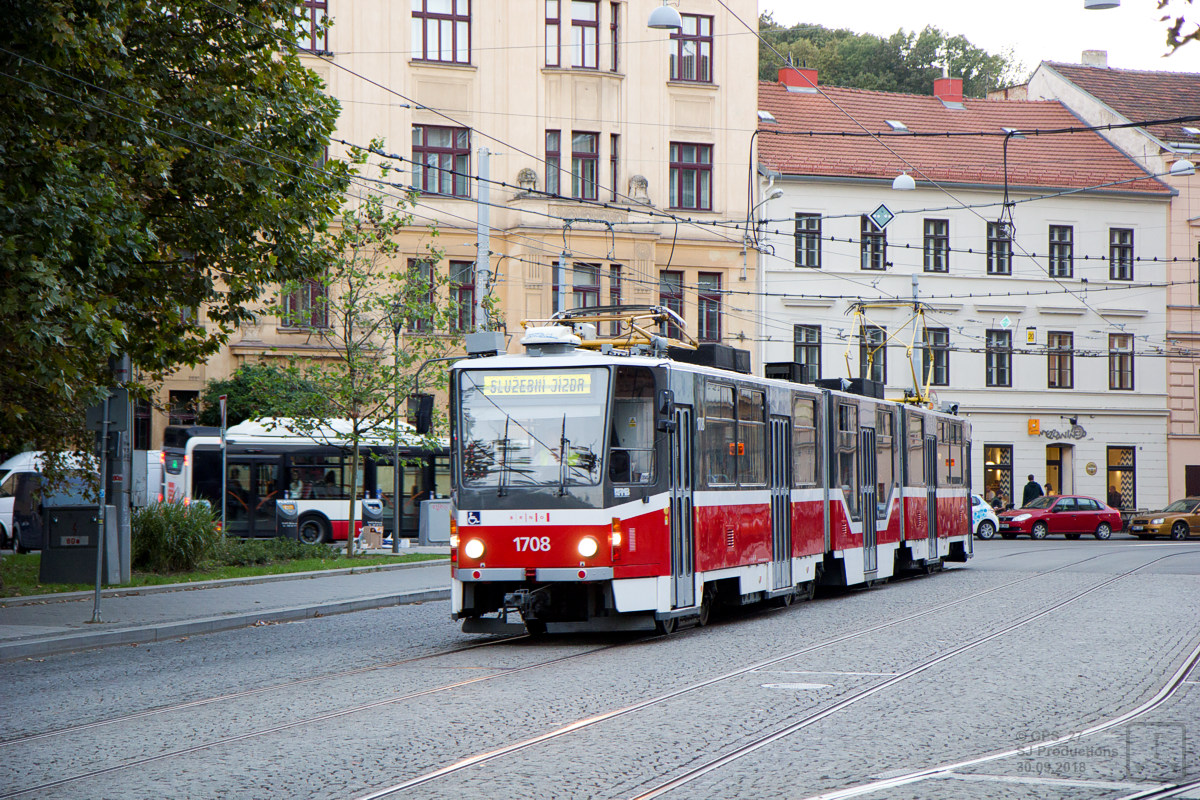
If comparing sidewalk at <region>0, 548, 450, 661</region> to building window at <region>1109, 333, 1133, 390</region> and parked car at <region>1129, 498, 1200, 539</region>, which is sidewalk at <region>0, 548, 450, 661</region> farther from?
building window at <region>1109, 333, 1133, 390</region>

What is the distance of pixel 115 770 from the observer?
304 inches

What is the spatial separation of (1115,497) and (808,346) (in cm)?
1271

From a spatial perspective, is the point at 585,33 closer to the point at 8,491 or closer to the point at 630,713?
the point at 8,491

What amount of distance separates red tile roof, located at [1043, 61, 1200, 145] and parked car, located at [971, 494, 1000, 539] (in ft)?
57.1

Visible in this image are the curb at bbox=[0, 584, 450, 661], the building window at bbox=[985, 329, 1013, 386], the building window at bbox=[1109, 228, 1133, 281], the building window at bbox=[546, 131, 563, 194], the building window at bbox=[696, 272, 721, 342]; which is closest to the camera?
the curb at bbox=[0, 584, 450, 661]

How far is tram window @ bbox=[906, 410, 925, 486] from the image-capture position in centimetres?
2483

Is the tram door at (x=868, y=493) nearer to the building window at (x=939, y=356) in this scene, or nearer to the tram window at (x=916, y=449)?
the tram window at (x=916, y=449)

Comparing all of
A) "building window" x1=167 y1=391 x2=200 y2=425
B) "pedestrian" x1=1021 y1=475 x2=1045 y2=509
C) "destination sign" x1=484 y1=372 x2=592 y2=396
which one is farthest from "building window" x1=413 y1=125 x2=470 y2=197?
"destination sign" x1=484 y1=372 x2=592 y2=396

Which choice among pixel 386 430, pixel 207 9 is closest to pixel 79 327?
pixel 207 9

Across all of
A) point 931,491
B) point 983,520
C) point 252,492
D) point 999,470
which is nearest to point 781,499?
point 931,491

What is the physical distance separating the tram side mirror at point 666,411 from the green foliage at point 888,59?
50.2m

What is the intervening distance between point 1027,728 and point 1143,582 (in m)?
15.3

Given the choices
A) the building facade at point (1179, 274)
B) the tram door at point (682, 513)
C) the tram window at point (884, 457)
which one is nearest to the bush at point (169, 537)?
the tram window at point (884, 457)

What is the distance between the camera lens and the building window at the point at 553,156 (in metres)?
41.8
